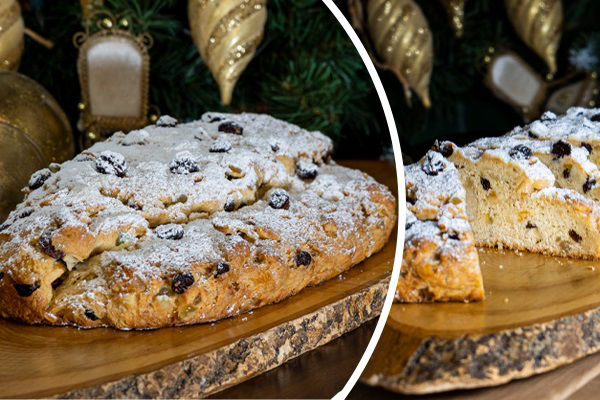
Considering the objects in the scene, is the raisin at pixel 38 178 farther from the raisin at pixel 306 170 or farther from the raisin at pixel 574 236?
the raisin at pixel 574 236

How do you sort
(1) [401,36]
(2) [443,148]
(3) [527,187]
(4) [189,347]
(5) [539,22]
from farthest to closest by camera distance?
(5) [539,22]
(1) [401,36]
(3) [527,187]
(2) [443,148]
(4) [189,347]

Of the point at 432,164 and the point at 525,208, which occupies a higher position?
the point at 432,164

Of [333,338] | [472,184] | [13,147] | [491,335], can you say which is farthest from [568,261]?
[13,147]

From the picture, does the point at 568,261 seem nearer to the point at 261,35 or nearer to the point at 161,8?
the point at 261,35

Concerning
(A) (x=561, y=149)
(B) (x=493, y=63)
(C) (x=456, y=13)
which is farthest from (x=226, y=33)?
(B) (x=493, y=63)

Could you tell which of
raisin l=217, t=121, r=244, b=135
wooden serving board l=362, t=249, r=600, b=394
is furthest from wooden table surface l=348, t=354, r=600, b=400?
raisin l=217, t=121, r=244, b=135

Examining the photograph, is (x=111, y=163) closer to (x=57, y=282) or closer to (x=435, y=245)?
(x=57, y=282)
